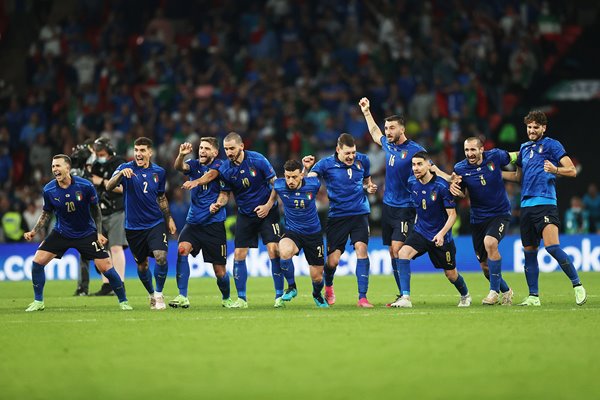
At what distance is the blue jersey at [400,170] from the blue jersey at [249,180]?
1.63 m

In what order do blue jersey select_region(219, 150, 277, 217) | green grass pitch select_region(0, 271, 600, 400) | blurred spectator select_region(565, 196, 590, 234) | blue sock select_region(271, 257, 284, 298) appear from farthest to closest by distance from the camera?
1. blurred spectator select_region(565, 196, 590, 234)
2. blue jersey select_region(219, 150, 277, 217)
3. blue sock select_region(271, 257, 284, 298)
4. green grass pitch select_region(0, 271, 600, 400)

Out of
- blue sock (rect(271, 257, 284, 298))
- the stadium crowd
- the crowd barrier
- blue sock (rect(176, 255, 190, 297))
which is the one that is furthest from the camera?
the stadium crowd

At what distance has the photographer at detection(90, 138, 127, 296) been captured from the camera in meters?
18.0

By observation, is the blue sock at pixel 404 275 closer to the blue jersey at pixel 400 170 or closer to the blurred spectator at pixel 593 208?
the blue jersey at pixel 400 170

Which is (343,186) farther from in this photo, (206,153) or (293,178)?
(206,153)

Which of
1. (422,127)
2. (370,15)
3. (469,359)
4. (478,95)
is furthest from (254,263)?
(469,359)

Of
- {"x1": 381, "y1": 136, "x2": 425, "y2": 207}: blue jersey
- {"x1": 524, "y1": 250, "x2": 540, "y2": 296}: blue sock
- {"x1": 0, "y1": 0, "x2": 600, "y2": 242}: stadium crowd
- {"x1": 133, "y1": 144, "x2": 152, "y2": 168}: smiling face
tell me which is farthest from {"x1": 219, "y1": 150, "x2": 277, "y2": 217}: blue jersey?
{"x1": 0, "y1": 0, "x2": 600, "y2": 242}: stadium crowd

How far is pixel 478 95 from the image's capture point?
90.1 feet

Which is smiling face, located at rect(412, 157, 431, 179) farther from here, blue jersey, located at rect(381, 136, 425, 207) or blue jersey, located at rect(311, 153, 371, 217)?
blue jersey, located at rect(311, 153, 371, 217)

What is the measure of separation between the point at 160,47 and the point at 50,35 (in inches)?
125

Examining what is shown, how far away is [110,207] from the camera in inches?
733

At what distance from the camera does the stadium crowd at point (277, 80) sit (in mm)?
27234

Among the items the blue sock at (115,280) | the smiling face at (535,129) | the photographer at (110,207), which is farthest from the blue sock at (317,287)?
the photographer at (110,207)

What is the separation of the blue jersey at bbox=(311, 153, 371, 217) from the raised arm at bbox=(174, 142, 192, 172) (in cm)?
175
